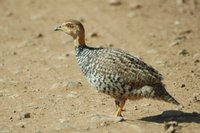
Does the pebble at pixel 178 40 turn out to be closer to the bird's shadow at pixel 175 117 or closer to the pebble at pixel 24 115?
the bird's shadow at pixel 175 117

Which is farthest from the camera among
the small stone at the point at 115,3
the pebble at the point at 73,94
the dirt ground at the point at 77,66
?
the small stone at the point at 115,3

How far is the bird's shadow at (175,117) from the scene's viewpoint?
406 inches

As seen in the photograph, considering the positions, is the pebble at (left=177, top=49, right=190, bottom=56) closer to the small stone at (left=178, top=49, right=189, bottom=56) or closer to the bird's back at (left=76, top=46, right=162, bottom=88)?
the small stone at (left=178, top=49, right=189, bottom=56)

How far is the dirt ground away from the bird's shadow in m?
0.01

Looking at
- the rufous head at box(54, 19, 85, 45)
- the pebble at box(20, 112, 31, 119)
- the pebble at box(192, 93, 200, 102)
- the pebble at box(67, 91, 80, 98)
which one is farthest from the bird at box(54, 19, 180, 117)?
the pebble at box(67, 91, 80, 98)

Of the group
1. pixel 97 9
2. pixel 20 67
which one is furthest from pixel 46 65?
pixel 97 9

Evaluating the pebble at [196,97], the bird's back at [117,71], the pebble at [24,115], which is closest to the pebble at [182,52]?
the pebble at [196,97]

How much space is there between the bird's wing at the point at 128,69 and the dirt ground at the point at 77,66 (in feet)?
2.02

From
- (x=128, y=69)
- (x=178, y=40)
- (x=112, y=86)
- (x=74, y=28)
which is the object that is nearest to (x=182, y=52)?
(x=178, y=40)

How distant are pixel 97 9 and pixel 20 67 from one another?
17.4 feet

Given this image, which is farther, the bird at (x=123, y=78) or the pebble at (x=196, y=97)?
the pebble at (x=196, y=97)

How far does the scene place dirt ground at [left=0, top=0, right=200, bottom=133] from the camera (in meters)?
10.4

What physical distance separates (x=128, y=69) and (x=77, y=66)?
405cm

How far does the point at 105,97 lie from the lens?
11.9 meters
